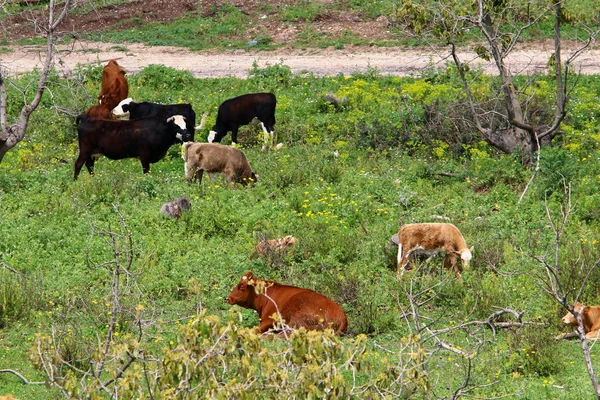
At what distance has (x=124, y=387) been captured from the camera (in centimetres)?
610

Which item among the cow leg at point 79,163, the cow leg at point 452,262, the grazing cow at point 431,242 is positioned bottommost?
the cow leg at point 79,163

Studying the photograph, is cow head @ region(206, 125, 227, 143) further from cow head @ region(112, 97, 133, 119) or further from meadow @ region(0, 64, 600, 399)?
cow head @ region(112, 97, 133, 119)

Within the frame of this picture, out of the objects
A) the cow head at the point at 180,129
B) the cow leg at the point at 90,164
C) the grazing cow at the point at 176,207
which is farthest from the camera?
the cow head at the point at 180,129

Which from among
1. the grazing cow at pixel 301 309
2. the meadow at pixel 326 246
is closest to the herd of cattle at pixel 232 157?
the grazing cow at pixel 301 309

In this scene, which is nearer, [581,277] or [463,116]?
[581,277]

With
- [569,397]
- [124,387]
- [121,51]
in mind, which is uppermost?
[124,387]

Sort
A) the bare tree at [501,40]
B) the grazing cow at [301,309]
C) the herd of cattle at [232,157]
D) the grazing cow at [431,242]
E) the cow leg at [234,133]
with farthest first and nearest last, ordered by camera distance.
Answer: the cow leg at [234,133], the bare tree at [501,40], the grazing cow at [431,242], the herd of cattle at [232,157], the grazing cow at [301,309]

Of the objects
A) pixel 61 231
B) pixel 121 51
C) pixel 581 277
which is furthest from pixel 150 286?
pixel 121 51

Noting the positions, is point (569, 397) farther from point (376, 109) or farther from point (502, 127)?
point (376, 109)

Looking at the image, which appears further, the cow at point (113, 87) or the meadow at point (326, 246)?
the cow at point (113, 87)

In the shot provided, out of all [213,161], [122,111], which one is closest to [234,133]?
[122,111]

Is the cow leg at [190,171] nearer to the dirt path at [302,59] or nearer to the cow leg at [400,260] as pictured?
the cow leg at [400,260]

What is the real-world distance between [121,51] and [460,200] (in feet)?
A: 46.3

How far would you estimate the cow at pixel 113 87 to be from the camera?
20.6 metres
